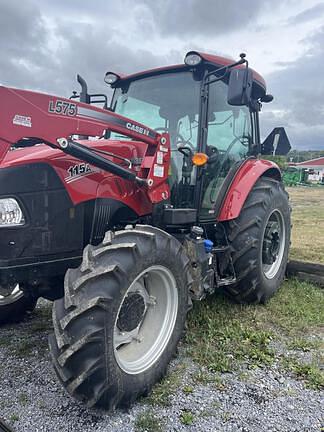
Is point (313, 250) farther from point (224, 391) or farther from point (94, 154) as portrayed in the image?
point (94, 154)

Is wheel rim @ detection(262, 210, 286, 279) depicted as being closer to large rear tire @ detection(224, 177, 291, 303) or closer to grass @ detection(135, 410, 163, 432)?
large rear tire @ detection(224, 177, 291, 303)

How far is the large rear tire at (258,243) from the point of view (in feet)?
12.5

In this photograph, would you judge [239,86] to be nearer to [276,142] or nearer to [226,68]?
[226,68]

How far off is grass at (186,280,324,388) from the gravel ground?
0.37ft

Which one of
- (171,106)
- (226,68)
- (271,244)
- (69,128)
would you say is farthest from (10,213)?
(271,244)

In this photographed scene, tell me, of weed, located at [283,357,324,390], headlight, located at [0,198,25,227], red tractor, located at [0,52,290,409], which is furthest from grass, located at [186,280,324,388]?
headlight, located at [0,198,25,227]

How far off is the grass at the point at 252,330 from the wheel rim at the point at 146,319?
39 cm

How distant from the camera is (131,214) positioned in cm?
328

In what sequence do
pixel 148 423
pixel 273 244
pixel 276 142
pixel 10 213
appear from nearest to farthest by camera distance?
1. pixel 148 423
2. pixel 10 213
3. pixel 273 244
4. pixel 276 142

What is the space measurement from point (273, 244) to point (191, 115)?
5.88 feet

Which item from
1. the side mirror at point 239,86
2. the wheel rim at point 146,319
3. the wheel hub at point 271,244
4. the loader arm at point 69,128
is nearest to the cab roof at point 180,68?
the side mirror at point 239,86

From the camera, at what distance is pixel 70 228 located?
279cm

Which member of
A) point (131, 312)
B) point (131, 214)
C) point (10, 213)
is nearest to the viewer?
point (10, 213)

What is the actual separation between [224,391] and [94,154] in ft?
6.05
